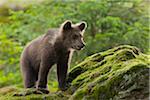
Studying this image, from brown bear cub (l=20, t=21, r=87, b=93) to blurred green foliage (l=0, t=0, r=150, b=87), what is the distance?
5.11 meters

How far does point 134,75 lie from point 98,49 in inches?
350

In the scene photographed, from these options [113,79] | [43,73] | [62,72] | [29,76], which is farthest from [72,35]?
[113,79]

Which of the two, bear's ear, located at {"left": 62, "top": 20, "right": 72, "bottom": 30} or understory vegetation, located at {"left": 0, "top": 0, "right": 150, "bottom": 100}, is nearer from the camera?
bear's ear, located at {"left": 62, "top": 20, "right": 72, "bottom": 30}

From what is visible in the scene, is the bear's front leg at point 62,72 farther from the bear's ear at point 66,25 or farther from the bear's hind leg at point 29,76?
the bear's hind leg at point 29,76

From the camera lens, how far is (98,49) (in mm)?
14633

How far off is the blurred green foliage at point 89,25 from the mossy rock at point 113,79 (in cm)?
658

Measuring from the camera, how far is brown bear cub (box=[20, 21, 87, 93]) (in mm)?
7926

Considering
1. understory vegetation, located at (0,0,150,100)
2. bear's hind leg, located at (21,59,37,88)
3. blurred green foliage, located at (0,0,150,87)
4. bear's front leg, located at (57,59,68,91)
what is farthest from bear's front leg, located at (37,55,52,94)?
blurred green foliage, located at (0,0,150,87)

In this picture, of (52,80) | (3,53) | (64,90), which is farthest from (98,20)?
(64,90)

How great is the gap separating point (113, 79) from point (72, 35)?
8.36 feet

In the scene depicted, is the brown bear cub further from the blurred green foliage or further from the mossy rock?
the blurred green foliage

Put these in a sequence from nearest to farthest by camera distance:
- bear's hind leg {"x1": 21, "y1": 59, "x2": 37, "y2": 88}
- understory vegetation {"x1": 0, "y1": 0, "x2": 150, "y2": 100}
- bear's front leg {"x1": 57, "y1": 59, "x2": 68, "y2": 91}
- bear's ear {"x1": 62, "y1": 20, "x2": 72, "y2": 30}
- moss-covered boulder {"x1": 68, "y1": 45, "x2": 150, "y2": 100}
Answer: moss-covered boulder {"x1": 68, "y1": 45, "x2": 150, "y2": 100} < bear's front leg {"x1": 57, "y1": 59, "x2": 68, "y2": 91} < bear's ear {"x1": 62, "y1": 20, "x2": 72, "y2": 30} < bear's hind leg {"x1": 21, "y1": 59, "x2": 37, "y2": 88} < understory vegetation {"x1": 0, "y1": 0, "x2": 150, "y2": 100}

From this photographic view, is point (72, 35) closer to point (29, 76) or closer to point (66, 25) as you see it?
point (66, 25)

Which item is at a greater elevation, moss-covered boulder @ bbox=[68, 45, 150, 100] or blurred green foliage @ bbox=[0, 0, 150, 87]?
moss-covered boulder @ bbox=[68, 45, 150, 100]
